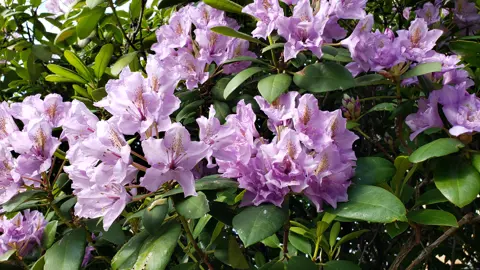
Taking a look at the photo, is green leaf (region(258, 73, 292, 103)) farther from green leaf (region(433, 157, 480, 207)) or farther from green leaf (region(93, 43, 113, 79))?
green leaf (region(93, 43, 113, 79))

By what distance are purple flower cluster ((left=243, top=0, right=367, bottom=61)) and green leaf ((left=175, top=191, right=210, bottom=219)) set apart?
1.25ft

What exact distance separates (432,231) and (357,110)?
694mm

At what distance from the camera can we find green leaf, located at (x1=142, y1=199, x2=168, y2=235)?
1.10m

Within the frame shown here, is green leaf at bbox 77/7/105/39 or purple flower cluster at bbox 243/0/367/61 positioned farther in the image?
green leaf at bbox 77/7/105/39

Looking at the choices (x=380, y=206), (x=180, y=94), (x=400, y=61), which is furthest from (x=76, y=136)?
(x=400, y=61)

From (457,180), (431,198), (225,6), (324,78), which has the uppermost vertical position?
(225,6)

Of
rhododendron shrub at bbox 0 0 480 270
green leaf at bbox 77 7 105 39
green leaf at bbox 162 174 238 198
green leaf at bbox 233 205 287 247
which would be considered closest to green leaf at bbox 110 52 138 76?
rhododendron shrub at bbox 0 0 480 270

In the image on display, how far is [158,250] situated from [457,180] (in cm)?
66

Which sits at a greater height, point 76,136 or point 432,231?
point 76,136

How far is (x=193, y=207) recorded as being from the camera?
1071 mm

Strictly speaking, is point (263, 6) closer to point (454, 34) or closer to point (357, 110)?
point (357, 110)

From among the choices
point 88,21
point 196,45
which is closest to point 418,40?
point 196,45

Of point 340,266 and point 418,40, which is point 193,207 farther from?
point 418,40

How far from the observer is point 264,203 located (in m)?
1.11
